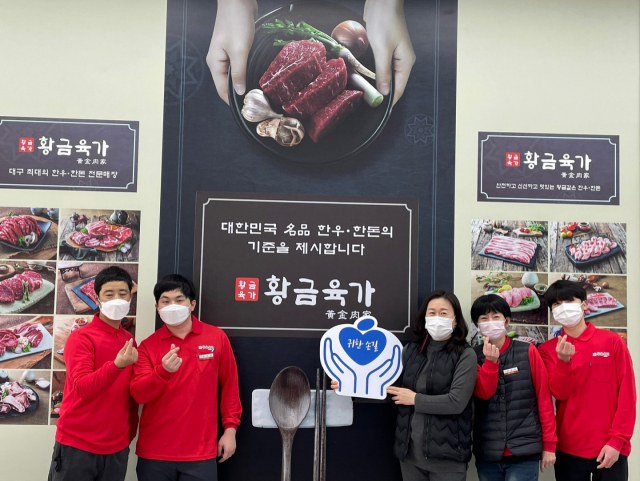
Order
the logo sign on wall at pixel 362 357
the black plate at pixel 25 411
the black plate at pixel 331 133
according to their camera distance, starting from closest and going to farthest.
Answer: the logo sign on wall at pixel 362 357, the black plate at pixel 25 411, the black plate at pixel 331 133

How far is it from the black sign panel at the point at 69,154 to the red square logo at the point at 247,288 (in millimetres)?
835

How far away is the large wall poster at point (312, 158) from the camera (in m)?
3.07

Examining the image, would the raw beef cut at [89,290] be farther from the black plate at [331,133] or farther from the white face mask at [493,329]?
the white face mask at [493,329]

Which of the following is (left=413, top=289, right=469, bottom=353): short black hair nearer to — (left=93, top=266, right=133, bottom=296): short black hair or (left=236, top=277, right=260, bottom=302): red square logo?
(left=236, top=277, right=260, bottom=302): red square logo

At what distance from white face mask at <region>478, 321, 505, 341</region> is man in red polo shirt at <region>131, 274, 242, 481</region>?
1.37 m

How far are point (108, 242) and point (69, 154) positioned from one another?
579 millimetres

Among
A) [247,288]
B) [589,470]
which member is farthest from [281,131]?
[589,470]

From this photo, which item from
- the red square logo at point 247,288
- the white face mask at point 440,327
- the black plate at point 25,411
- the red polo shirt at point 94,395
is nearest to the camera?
the red polo shirt at point 94,395

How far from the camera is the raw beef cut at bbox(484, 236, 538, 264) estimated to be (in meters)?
3.17

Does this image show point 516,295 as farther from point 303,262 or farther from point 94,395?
point 94,395

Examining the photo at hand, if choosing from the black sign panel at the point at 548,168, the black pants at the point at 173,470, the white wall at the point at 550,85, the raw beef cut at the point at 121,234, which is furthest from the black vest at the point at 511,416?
the raw beef cut at the point at 121,234

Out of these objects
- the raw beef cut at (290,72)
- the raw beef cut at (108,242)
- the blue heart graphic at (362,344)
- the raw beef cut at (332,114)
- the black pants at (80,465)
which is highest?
the raw beef cut at (290,72)

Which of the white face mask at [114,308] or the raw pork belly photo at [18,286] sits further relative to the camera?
the raw pork belly photo at [18,286]

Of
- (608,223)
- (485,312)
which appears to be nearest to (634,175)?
(608,223)
